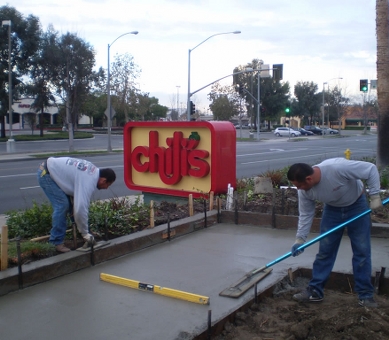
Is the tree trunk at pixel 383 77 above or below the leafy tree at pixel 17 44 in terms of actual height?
below

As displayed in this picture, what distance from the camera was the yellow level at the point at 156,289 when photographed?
4655mm

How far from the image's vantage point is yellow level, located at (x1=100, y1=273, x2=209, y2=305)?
4.66m

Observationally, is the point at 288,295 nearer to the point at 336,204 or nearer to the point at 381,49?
the point at 336,204

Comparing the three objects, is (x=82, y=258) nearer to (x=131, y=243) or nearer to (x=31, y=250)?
(x=31, y=250)

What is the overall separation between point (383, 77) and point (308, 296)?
9.64 metres

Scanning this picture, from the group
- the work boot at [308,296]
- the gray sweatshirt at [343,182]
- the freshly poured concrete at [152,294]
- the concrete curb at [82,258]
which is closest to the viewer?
the freshly poured concrete at [152,294]

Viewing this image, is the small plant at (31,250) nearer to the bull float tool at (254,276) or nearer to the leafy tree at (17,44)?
the bull float tool at (254,276)

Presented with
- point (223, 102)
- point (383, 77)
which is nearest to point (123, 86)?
point (223, 102)

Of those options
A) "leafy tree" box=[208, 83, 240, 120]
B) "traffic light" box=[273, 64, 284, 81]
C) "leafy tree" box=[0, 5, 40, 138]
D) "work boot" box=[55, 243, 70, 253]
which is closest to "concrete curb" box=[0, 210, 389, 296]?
"work boot" box=[55, 243, 70, 253]

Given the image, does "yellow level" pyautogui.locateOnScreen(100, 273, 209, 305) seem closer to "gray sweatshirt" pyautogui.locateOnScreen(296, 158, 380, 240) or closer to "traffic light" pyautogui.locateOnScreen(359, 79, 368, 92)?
"gray sweatshirt" pyautogui.locateOnScreen(296, 158, 380, 240)

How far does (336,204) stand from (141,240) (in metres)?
2.90

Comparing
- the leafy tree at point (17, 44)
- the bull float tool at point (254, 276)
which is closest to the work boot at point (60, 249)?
the bull float tool at point (254, 276)

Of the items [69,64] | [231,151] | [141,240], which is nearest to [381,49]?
[231,151]

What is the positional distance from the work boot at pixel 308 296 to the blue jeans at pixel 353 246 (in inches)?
1.5
